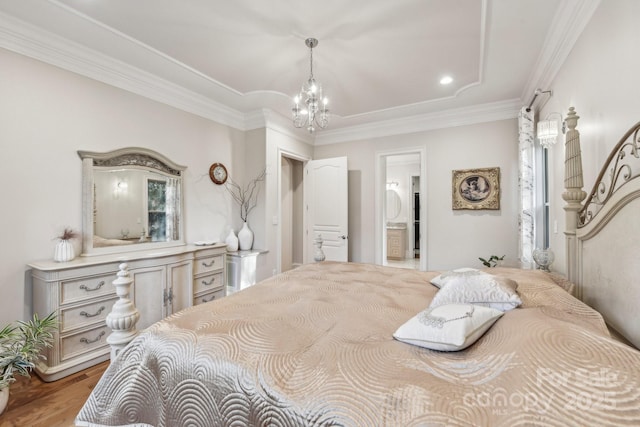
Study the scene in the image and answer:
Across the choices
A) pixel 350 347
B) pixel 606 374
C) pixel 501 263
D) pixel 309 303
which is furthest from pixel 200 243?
pixel 501 263

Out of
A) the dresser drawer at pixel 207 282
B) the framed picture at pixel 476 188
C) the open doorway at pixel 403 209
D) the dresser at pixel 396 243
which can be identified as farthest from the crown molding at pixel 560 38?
the dresser at pixel 396 243

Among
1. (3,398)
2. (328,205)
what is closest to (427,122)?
(328,205)

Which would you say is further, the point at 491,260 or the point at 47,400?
the point at 491,260

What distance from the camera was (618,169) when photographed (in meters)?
1.38

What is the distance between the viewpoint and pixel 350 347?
1.00 m

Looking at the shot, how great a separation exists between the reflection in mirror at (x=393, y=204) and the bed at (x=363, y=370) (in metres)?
6.33

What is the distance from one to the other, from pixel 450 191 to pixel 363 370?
144 inches

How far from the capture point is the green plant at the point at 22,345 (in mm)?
1715

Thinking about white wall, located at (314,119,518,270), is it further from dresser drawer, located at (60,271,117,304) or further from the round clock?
dresser drawer, located at (60,271,117,304)

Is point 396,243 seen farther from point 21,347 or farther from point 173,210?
point 21,347

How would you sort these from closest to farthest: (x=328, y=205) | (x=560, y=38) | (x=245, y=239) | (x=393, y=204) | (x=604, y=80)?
(x=604, y=80) → (x=560, y=38) → (x=245, y=239) → (x=328, y=205) → (x=393, y=204)

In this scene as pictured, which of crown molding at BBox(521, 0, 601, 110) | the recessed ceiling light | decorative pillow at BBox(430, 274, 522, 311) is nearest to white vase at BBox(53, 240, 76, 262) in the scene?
decorative pillow at BBox(430, 274, 522, 311)

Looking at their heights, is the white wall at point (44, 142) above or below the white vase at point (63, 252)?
above

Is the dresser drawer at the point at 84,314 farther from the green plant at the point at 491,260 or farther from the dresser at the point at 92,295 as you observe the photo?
the green plant at the point at 491,260
